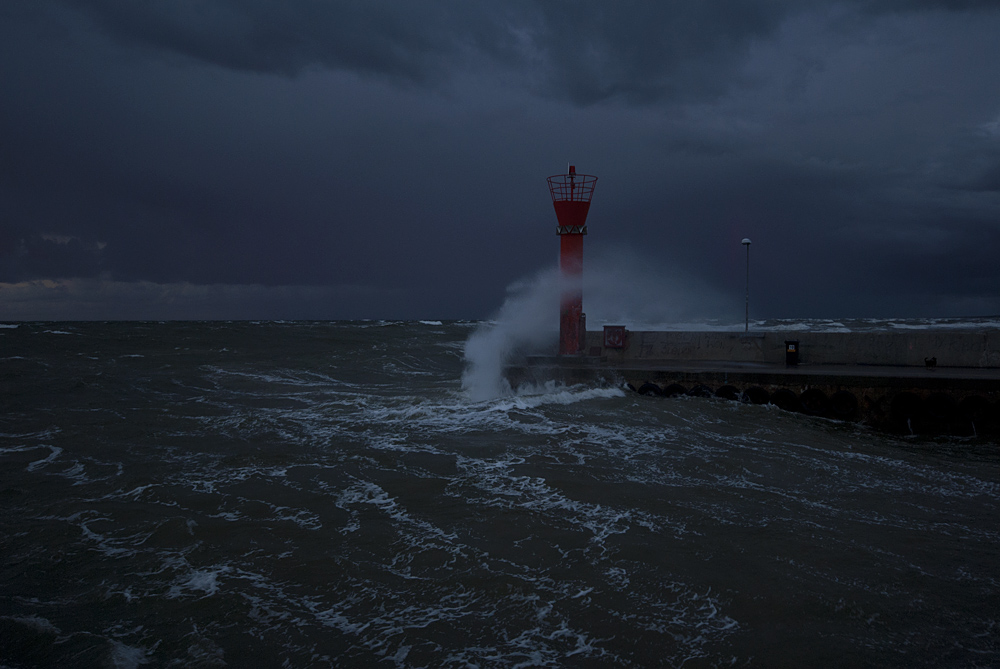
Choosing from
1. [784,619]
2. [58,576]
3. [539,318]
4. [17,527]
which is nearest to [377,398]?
[539,318]

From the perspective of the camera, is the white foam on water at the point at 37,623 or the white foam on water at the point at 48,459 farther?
the white foam on water at the point at 48,459

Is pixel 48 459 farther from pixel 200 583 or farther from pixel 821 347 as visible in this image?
pixel 821 347

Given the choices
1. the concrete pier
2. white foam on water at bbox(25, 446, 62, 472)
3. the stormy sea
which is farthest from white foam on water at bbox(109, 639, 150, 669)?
the concrete pier

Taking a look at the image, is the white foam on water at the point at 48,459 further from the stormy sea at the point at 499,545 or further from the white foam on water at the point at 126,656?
the white foam on water at the point at 126,656

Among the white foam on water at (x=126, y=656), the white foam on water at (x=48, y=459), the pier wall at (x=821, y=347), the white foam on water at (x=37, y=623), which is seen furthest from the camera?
the pier wall at (x=821, y=347)

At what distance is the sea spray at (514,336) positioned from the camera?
15.9m

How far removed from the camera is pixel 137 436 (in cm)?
978

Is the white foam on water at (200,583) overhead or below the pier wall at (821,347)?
below

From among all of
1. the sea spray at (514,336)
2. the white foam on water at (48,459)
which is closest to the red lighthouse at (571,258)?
the sea spray at (514,336)

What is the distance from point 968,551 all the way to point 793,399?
25.3 ft

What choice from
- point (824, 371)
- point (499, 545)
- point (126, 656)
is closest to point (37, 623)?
point (126, 656)

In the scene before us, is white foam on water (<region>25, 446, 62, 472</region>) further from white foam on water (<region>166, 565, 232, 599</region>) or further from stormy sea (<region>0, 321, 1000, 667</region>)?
white foam on water (<region>166, 565, 232, 599</region>)

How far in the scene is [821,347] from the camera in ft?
48.3

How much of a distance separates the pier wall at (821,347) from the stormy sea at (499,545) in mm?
4352
